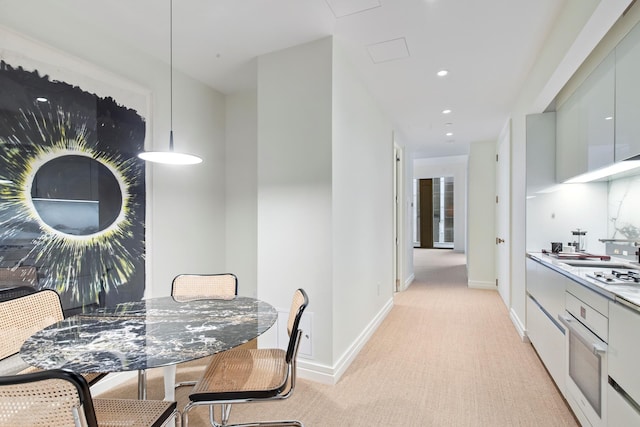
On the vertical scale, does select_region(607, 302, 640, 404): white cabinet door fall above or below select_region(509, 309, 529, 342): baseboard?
above

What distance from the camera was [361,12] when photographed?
7.25ft

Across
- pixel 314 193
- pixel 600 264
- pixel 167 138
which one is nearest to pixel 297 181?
pixel 314 193

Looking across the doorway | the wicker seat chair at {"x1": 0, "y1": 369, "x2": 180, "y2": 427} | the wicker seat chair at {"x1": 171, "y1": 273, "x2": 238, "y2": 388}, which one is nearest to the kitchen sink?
the wicker seat chair at {"x1": 171, "y1": 273, "x2": 238, "y2": 388}

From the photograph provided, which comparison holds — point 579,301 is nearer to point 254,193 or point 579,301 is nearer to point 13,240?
point 254,193

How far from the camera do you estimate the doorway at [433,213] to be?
1222 cm

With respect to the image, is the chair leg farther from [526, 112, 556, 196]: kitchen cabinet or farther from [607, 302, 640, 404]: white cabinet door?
[526, 112, 556, 196]: kitchen cabinet

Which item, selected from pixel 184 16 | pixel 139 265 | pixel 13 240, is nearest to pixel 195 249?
pixel 139 265

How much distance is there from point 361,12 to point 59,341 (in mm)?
2580

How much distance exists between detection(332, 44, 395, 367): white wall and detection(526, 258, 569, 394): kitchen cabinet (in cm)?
156

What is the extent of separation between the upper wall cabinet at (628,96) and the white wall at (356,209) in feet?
5.97

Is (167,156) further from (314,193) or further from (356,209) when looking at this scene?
(356,209)

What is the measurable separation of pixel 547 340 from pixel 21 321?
358cm

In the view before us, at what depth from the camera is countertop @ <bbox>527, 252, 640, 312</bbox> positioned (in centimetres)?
141

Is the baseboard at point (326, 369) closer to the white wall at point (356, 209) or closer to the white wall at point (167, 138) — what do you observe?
the white wall at point (356, 209)
